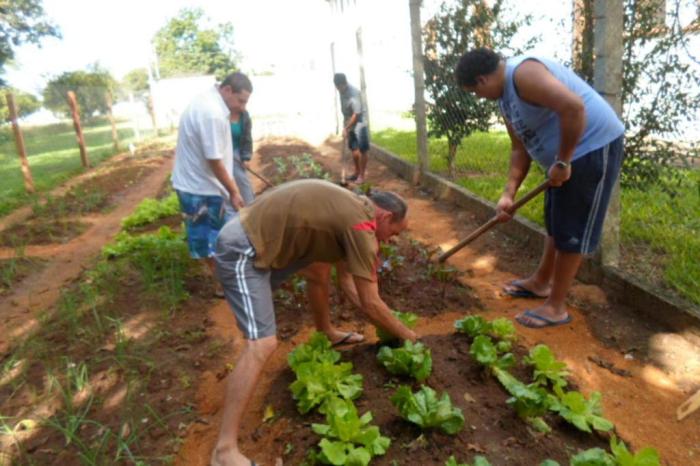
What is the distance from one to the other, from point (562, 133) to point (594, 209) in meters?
0.55

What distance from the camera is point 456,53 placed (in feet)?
22.8

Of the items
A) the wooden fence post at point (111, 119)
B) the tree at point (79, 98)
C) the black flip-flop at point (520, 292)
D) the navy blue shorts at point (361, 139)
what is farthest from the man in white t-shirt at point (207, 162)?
the wooden fence post at point (111, 119)

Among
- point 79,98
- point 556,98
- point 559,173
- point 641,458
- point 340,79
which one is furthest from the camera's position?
point 79,98

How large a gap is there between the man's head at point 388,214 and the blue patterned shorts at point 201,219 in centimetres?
181

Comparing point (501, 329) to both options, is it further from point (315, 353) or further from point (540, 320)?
point (315, 353)

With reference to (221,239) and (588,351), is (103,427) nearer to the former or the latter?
(221,239)

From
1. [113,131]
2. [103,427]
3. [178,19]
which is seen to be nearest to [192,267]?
[103,427]

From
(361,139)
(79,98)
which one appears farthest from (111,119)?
(361,139)

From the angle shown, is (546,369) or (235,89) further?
(235,89)

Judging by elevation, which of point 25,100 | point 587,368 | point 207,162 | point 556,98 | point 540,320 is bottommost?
point 587,368

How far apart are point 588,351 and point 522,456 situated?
1219mm

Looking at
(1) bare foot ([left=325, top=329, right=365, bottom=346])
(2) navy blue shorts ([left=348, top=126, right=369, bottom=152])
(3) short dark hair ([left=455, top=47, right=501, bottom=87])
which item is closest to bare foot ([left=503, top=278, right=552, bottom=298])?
(1) bare foot ([left=325, top=329, right=365, bottom=346])

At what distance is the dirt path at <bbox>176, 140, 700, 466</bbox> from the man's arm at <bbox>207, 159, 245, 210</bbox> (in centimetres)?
90

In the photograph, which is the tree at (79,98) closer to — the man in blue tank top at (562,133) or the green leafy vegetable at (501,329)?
the man in blue tank top at (562,133)
